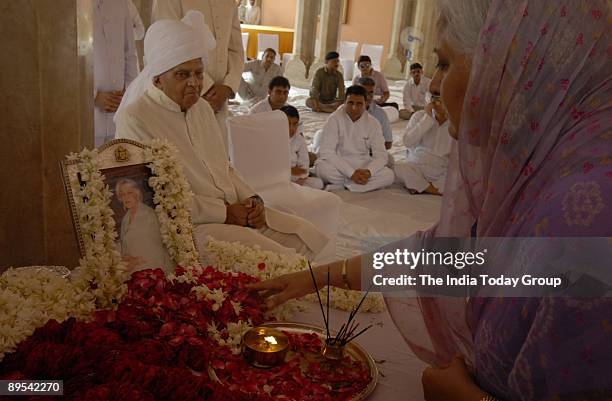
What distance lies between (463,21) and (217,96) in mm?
2959

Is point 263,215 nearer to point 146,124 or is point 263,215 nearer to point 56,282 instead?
point 146,124

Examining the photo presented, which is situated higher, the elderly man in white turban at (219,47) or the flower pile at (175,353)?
the elderly man in white turban at (219,47)

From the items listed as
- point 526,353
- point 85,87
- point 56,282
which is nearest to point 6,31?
point 85,87

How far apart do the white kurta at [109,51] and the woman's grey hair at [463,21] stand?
2.91m

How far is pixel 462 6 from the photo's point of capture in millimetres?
1005

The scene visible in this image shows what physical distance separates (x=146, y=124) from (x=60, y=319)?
4.11 feet

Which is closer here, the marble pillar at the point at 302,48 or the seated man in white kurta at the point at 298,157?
the seated man in white kurta at the point at 298,157

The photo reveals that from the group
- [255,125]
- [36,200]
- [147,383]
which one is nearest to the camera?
[147,383]

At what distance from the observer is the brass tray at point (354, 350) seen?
1107 millimetres

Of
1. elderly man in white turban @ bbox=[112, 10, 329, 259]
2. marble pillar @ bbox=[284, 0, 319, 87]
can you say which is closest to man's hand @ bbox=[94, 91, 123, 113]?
elderly man in white turban @ bbox=[112, 10, 329, 259]

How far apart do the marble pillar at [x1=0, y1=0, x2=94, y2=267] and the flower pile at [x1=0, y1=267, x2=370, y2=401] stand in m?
0.88

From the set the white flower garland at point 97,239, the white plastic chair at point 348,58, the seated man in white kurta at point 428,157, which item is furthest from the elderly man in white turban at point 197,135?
the white plastic chair at point 348,58

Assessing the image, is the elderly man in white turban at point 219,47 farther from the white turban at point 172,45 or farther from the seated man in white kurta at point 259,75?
the seated man in white kurta at point 259,75

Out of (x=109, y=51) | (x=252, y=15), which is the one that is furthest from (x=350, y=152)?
(x=252, y=15)
